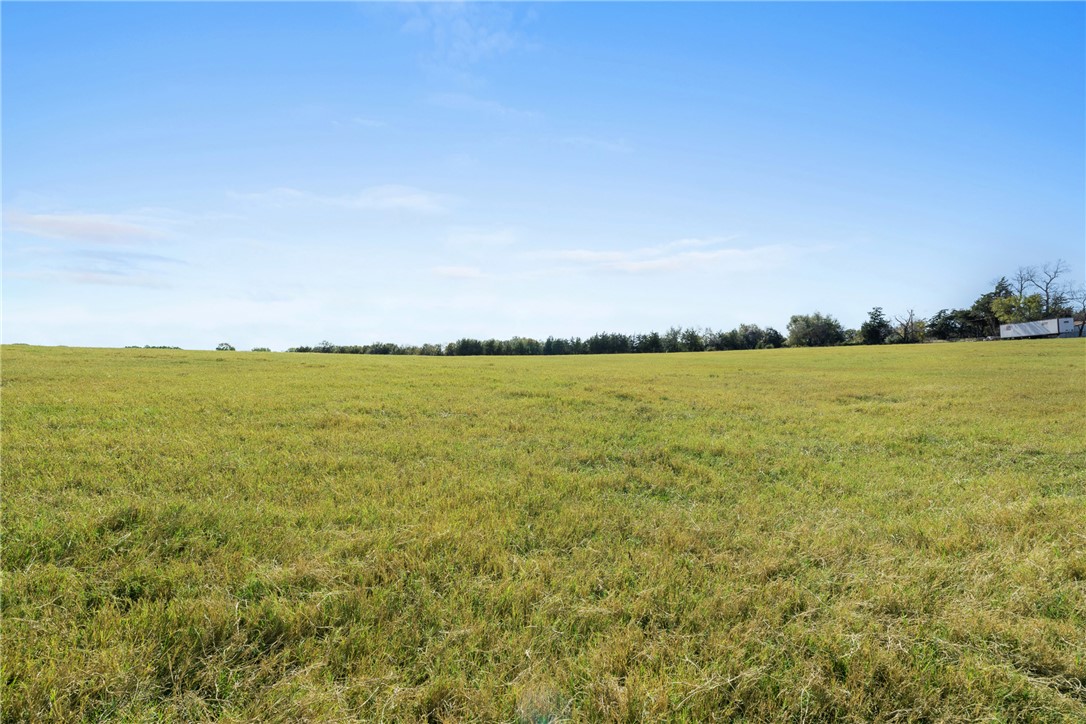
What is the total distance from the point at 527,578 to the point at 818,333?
116162 mm

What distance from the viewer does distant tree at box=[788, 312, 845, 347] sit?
342ft

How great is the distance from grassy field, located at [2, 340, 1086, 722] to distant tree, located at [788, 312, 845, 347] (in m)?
107

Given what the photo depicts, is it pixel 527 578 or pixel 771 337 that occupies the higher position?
pixel 771 337

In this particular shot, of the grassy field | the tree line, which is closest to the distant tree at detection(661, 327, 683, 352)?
the tree line

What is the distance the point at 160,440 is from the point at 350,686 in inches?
276

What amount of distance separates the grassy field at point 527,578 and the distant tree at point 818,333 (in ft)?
352

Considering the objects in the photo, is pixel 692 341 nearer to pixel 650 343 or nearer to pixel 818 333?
pixel 650 343

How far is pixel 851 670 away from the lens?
121 inches

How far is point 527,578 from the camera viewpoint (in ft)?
13.2

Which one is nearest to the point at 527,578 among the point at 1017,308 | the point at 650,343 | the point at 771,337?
the point at 650,343

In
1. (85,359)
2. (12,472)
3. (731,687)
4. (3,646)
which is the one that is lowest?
(731,687)

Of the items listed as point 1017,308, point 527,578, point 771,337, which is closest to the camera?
point 527,578

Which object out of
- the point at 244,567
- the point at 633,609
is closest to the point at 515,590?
the point at 633,609

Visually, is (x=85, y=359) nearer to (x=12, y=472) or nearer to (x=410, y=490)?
(x=12, y=472)
